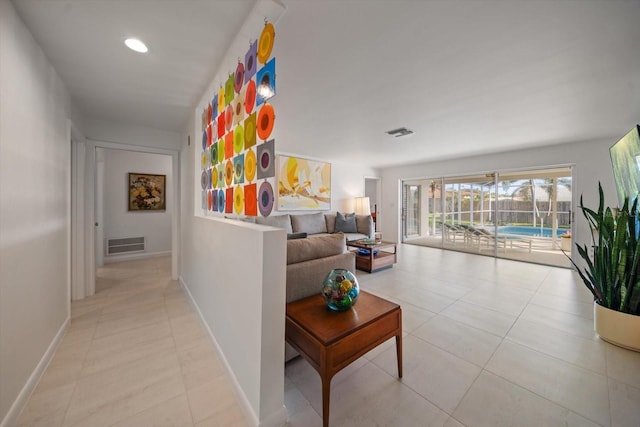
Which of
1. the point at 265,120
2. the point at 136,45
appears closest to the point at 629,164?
the point at 265,120

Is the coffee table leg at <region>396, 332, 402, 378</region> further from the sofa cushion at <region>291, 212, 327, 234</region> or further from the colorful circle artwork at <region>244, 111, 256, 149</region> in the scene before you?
the sofa cushion at <region>291, 212, 327, 234</region>

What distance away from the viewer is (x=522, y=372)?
154 centimetres

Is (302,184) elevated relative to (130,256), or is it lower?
elevated

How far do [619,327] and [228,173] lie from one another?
3.40 metres

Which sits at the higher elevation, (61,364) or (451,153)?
(451,153)

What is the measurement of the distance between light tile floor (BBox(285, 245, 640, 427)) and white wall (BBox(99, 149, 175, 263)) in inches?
187

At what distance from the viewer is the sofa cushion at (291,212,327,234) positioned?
15.7 feet

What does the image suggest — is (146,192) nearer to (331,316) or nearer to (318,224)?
(318,224)

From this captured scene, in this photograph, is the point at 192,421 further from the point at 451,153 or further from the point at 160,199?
the point at 451,153

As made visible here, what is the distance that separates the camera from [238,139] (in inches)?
62.2


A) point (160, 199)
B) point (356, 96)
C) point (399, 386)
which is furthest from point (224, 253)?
point (160, 199)

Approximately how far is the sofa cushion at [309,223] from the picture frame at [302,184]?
1.22ft

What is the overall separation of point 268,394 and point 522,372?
5.58 ft

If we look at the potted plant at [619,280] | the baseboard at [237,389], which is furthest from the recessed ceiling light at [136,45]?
the potted plant at [619,280]
